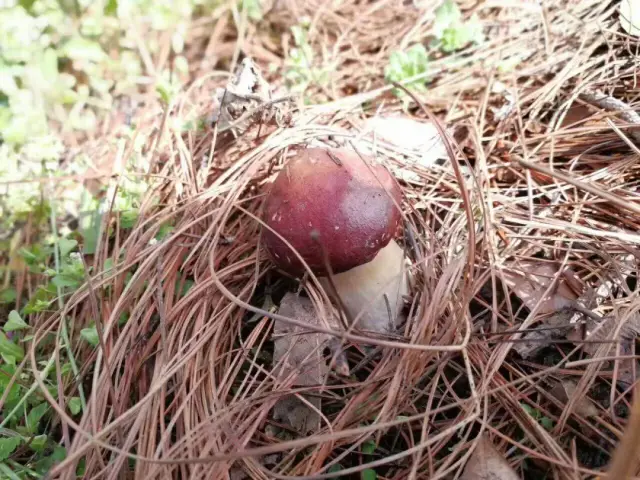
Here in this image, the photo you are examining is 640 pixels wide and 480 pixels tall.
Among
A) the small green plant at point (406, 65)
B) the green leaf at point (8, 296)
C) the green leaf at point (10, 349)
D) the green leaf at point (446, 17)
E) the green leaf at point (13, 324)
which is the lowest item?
the green leaf at point (10, 349)

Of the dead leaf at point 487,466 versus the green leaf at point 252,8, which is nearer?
the dead leaf at point 487,466

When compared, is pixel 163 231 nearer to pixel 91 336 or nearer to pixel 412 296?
pixel 91 336

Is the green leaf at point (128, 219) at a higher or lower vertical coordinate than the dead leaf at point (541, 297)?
higher

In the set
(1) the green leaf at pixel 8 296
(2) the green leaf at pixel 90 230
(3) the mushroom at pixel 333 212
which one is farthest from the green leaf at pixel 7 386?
(3) the mushroom at pixel 333 212

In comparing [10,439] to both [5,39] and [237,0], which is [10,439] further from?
[237,0]

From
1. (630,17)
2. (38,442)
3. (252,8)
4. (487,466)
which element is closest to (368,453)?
(487,466)

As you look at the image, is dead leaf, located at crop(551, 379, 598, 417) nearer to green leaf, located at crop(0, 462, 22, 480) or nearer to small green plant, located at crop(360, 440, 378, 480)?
small green plant, located at crop(360, 440, 378, 480)

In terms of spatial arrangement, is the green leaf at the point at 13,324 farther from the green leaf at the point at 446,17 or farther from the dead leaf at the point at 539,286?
the green leaf at the point at 446,17
